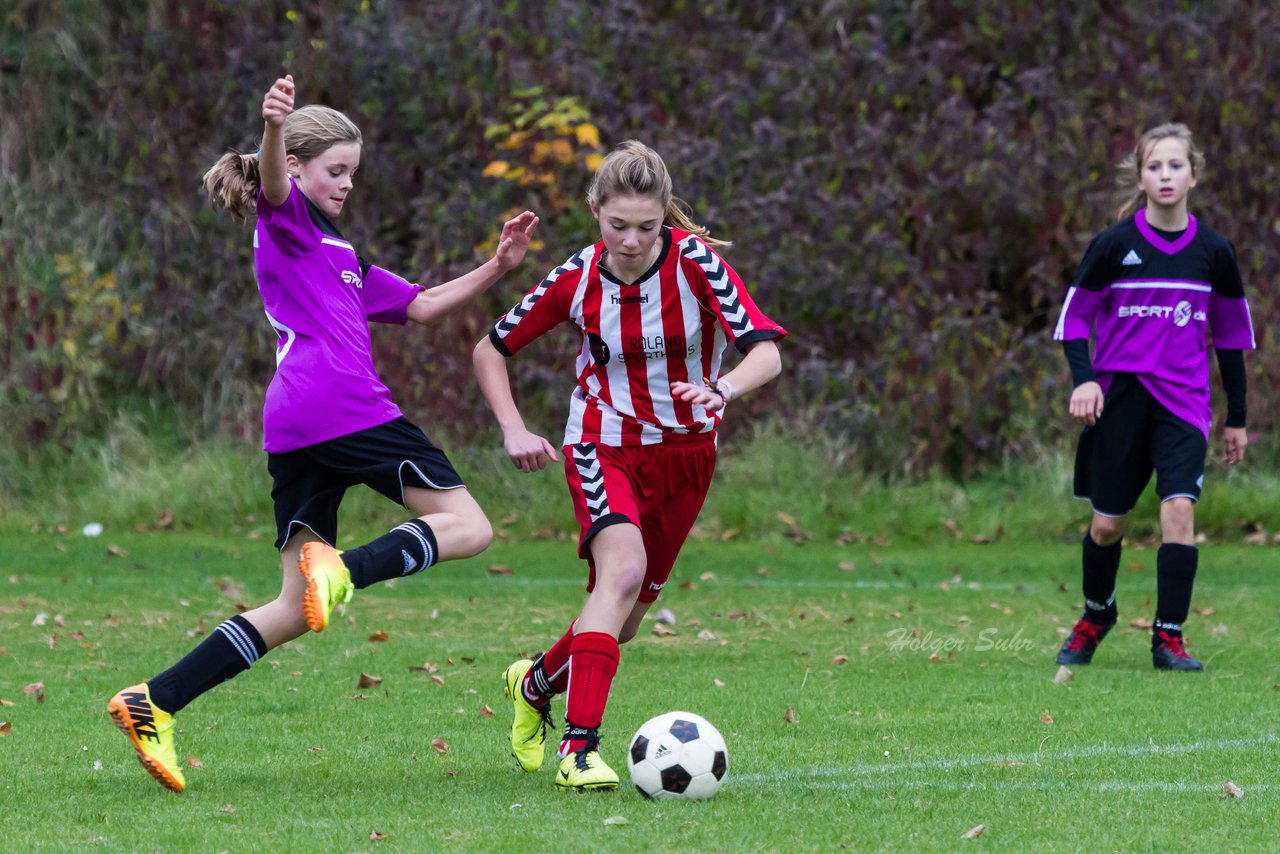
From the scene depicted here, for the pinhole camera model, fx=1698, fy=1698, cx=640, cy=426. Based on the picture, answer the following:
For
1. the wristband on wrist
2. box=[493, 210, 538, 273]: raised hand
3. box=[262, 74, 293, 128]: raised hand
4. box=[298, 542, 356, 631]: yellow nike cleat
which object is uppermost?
box=[262, 74, 293, 128]: raised hand

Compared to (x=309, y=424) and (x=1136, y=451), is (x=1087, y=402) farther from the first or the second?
(x=309, y=424)

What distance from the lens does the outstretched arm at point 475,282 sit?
5246 millimetres

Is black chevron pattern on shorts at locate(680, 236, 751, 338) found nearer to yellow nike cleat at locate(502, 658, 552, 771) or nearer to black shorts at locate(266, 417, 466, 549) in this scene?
black shorts at locate(266, 417, 466, 549)

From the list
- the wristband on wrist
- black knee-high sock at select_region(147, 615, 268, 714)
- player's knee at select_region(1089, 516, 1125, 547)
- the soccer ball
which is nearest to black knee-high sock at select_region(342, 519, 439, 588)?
black knee-high sock at select_region(147, 615, 268, 714)

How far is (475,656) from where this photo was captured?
7449mm

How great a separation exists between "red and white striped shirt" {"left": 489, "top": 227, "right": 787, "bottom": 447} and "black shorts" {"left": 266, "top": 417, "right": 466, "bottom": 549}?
1.50ft

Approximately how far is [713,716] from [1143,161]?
302cm

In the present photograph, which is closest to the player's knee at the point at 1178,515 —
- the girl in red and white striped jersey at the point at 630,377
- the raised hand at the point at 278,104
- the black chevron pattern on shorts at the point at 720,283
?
the girl in red and white striped jersey at the point at 630,377

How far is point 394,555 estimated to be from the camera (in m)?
4.54

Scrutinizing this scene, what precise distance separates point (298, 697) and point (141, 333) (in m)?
9.96

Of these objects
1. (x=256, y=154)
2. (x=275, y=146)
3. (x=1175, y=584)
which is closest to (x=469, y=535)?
(x=275, y=146)

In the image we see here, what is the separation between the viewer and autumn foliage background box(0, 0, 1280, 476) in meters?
13.7

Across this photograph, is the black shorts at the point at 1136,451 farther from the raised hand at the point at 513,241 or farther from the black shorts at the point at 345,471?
the black shorts at the point at 345,471

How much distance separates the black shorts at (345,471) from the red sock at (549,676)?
58 cm
